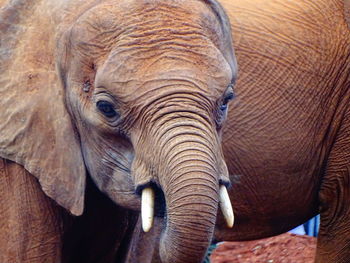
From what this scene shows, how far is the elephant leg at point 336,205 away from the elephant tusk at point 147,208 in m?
2.80

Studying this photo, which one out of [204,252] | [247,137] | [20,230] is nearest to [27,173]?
[20,230]

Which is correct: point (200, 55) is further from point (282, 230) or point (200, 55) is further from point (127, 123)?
point (282, 230)

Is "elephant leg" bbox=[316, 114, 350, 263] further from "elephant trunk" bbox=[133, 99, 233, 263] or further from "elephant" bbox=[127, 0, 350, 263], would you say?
"elephant trunk" bbox=[133, 99, 233, 263]

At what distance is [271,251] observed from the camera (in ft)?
33.9

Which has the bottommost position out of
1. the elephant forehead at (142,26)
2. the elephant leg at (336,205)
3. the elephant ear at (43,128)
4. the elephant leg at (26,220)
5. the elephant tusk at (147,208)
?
the elephant leg at (336,205)

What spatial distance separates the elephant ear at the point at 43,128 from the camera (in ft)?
18.9

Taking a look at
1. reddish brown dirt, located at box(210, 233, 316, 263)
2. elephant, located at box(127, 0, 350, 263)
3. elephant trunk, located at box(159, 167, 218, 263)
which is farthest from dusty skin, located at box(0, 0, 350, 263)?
reddish brown dirt, located at box(210, 233, 316, 263)

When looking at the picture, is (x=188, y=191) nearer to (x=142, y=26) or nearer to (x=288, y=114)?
(x=142, y=26)

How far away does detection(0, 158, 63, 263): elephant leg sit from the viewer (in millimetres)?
5859

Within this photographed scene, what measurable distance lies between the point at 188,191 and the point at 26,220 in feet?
3.28

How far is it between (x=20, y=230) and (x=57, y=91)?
63 cm

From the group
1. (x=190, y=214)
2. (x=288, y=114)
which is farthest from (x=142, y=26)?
(x=288, y=114)

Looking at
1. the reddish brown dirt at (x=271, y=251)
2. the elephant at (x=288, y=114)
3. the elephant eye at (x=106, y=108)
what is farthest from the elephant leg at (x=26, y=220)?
the reddish brown dirt at (x=271, y=251)

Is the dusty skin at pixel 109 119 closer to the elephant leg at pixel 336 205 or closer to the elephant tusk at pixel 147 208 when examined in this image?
the elephant tusk at pixel 147 208
